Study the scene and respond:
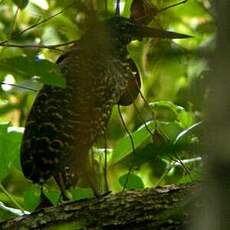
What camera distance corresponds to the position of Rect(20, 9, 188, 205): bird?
2027 millimetres

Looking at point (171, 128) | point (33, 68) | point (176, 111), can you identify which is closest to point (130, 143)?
point (171, 128)

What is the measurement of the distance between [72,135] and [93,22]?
1.58 meters

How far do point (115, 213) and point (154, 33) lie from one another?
→ 577mm

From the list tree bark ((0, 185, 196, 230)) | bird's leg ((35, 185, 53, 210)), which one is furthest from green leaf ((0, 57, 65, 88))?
bird's leg ((35, 185, 53, 210))

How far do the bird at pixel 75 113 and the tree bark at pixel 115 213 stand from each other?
10 cm

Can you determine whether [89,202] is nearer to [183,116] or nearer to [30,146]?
[30,146]

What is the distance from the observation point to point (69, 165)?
6.75 ft

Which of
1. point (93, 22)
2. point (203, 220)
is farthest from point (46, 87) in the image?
point (203, 220)

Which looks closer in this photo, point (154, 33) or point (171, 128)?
point (154, 33)

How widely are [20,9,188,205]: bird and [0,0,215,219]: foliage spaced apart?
0.23 ft

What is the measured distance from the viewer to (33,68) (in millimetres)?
1446

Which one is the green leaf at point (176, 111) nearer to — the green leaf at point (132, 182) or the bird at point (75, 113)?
the bird at point (75, 113)

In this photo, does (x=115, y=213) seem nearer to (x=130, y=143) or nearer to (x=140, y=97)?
(x=130, y=143)

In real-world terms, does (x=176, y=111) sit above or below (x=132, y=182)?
above
